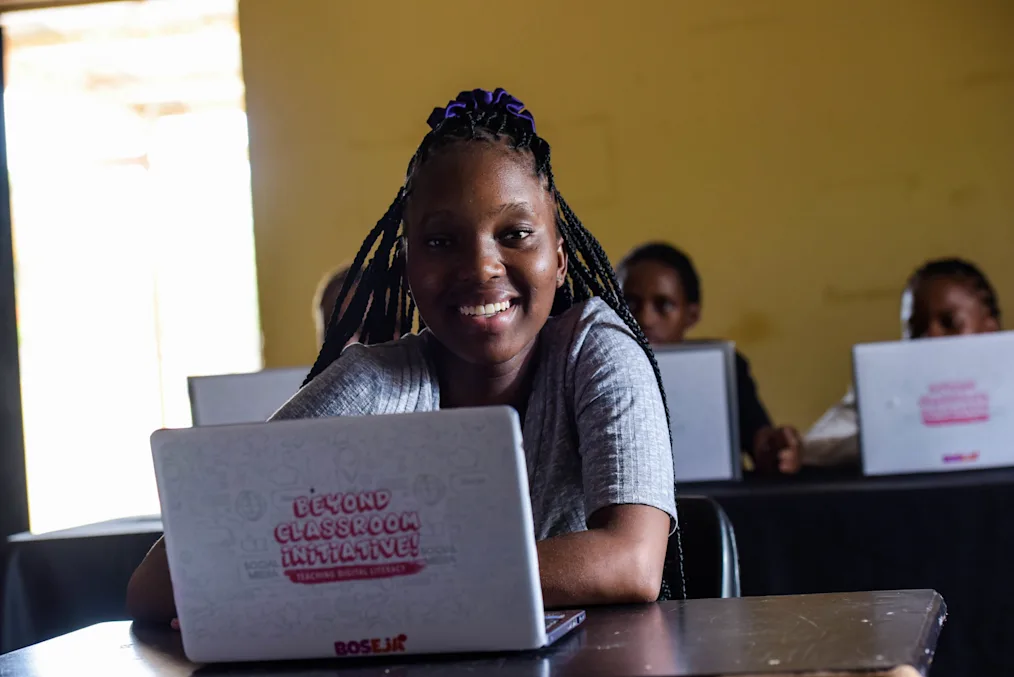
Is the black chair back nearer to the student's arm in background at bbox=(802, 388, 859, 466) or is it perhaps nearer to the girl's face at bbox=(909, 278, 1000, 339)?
the student's arm in background at bbox=(802, 388, 859, 466)

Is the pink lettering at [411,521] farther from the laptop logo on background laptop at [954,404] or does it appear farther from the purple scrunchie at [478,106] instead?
the laptop logo on background laptop at [954,404]

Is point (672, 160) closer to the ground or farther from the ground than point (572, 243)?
farther from the ground

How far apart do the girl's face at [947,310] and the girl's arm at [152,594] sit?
229 centimetres

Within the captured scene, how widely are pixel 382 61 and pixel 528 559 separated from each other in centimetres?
360

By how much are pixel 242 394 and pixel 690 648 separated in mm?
1717

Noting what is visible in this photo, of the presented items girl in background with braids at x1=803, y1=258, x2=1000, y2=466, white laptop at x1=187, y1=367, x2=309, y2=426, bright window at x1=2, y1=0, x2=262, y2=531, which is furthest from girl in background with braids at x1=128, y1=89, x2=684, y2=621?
bright window at x1=2, y1=0, x2=262, y2=531

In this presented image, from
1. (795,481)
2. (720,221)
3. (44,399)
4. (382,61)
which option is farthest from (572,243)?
(44,399)

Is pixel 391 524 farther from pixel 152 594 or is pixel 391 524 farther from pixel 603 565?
pixel 152 594

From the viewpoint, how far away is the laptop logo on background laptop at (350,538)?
0.80 metres

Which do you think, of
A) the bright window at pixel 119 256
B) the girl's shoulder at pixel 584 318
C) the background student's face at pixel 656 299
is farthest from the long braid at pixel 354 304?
the bright window at pixel 119 256

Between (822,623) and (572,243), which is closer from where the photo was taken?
(822,623)

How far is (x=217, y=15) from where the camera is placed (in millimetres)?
4562

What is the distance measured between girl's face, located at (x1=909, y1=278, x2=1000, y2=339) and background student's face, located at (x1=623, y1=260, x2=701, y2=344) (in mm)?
615

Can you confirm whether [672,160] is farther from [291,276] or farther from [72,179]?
[72,179]
